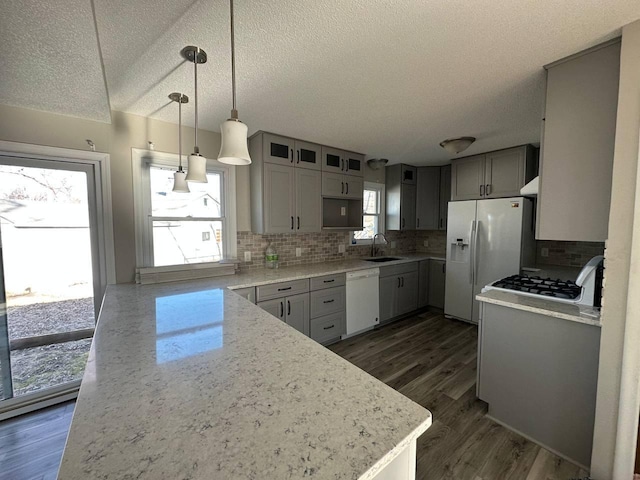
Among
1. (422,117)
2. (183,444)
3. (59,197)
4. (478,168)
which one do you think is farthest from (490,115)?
(59,197)

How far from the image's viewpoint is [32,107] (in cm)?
196

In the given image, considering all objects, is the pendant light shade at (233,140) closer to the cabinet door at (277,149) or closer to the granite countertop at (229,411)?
the granite countertop at (229,411)

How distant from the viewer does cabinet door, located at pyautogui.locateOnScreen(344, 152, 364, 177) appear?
11.8 feet

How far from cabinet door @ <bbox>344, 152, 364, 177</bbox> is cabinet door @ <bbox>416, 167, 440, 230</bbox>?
136 cm

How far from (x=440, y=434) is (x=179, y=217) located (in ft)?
9.45

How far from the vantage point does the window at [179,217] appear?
2504 millimetres

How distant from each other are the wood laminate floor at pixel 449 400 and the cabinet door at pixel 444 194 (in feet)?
5.36

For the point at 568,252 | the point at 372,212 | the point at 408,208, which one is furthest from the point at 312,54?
the point at 568,252

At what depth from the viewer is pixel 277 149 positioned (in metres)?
2.97

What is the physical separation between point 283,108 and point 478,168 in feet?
9.31

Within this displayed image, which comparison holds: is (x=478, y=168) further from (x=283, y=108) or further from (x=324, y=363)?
(x=324, y=363)

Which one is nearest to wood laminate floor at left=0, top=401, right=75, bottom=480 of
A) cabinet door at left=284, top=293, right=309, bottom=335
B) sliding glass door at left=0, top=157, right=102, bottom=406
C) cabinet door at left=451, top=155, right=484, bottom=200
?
sliding glass door at left=0, top=157, right=102, bottom=406

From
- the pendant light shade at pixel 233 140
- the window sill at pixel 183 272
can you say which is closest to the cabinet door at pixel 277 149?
the window sill at pixel 183 272

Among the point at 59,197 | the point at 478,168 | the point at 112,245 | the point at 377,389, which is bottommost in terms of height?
the point at 377,389
